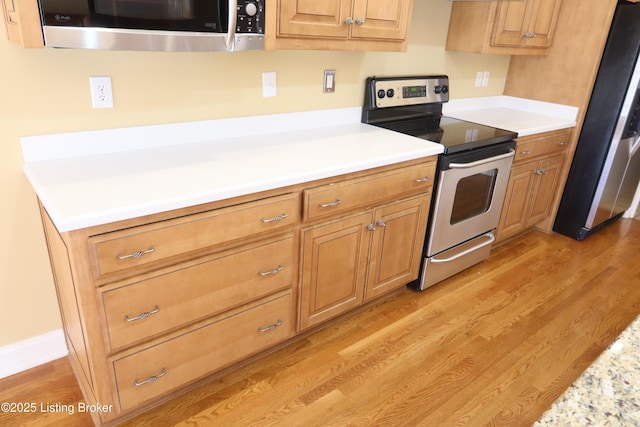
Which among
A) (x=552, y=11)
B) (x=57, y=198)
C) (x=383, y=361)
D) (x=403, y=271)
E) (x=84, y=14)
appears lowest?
(x=383, y=361)

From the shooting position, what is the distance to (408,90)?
2.71 meters

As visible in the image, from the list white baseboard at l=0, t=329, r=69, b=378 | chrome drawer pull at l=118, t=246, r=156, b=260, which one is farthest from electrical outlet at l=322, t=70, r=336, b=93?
white baseboard at l=0, t=329, r=69, b=378

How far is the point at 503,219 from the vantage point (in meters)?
3.01

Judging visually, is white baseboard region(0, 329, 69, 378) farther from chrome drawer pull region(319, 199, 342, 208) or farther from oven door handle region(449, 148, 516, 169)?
oven door handle region(449, 148, 516, 169)

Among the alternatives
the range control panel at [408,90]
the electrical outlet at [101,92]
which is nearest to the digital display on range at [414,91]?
the range control panel at [408,90]

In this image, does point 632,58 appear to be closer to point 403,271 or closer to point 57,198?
point 403,271

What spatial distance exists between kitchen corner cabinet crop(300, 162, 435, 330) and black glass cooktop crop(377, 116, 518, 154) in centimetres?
23

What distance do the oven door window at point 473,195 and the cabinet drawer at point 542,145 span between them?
336mm

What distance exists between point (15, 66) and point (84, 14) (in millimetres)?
468

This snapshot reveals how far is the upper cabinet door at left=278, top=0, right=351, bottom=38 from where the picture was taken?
1729 millimetres

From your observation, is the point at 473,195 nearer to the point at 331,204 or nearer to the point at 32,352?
the point at 331,204

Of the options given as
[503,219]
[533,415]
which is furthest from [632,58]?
[533,415]

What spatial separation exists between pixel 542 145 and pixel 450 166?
110cm

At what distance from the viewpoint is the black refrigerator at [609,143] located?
292 centimetres
